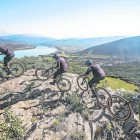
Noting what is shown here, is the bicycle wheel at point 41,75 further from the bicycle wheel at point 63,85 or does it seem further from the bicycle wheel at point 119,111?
the bicycle wheel at point 119,111

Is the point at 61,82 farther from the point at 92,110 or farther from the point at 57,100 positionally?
the point at 92,110

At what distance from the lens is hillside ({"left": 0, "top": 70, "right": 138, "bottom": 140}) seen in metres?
5.28

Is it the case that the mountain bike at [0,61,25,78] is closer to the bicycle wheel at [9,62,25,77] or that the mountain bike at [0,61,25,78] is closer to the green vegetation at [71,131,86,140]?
the bicycle wheel at [9,62,25,77]

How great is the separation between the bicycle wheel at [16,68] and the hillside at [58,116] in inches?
72.4

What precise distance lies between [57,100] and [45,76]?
146 inches

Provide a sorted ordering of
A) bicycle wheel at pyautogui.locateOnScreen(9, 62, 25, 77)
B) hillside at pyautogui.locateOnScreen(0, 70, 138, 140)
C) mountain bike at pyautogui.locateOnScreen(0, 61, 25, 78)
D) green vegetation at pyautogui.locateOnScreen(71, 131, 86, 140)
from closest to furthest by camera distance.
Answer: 1. green vegetation at pyautogui.locateOnScreen(71, 131, 86, 140)
2. hillside at pyautogui.locateOnScreen(0, 70, 138, 140)
3. mountain bike at pyautogui.locateOnScreen(0, 61, 25, 78)
4. bicycle wheel at pyautogui.locateOnScreen(9, 62, 25, 77)

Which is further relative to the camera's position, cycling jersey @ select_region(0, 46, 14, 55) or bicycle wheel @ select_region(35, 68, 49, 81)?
bicycle wheel @ select_region(35, 68, 49, 81)

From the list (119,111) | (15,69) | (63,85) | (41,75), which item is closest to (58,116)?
(63,85)

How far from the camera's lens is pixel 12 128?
4793 millimetres

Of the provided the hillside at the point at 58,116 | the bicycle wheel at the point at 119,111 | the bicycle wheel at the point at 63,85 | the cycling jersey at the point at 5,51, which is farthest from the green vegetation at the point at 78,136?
the cycling jersey at the point at 5,51

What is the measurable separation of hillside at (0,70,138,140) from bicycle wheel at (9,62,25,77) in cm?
184

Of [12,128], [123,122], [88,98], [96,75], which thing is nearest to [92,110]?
[88,98]

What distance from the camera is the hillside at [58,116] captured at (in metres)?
5.28

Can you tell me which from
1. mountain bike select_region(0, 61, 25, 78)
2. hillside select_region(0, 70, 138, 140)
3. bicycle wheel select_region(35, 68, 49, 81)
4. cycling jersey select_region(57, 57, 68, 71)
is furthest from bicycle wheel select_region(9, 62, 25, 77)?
cycling jersey select_region(57, 57, 68, 71)
